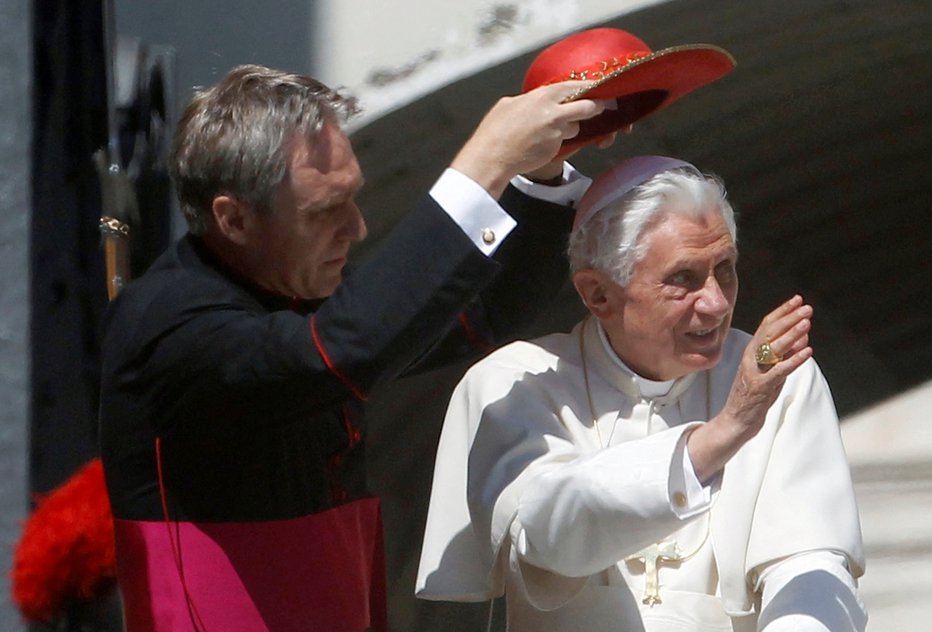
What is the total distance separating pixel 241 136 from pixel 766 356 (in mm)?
838

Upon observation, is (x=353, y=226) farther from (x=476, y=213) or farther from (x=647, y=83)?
(x=647, y=83)

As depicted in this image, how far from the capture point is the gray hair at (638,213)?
269 cm

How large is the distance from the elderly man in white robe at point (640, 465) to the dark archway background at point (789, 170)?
903 millimetres

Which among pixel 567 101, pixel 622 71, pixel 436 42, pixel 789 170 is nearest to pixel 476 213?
pixel 567 101

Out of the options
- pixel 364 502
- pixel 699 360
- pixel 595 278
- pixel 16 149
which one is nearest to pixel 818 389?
pixel 699 360

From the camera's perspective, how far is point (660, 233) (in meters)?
2.68

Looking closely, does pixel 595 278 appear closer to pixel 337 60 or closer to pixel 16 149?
pixel 337 60

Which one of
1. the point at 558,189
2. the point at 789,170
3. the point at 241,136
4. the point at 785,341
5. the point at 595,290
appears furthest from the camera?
the point at 789,170

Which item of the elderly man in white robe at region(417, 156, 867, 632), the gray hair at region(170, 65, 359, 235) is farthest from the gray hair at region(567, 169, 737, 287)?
the gray hair at region(170, 65, 359, 235)

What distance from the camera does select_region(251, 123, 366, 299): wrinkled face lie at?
257 cm

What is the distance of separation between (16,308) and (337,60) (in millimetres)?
805

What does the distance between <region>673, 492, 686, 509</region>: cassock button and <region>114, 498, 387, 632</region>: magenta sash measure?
0.58 metres

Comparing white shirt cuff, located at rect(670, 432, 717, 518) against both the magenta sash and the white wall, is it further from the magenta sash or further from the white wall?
the white wall

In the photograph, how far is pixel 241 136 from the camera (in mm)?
2539
